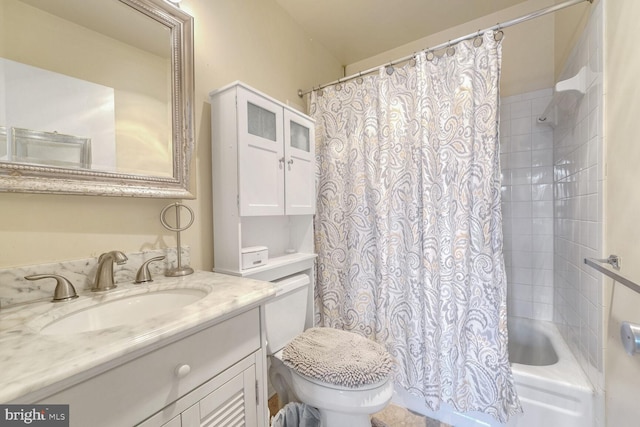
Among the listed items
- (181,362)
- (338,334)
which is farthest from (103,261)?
(338,334)

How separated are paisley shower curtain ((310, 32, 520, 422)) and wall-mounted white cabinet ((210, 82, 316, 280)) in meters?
0.26

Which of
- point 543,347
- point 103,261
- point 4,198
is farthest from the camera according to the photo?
point 543,347

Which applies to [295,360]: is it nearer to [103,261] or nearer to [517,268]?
[103,261]

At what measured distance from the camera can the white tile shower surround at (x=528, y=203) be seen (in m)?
1.78

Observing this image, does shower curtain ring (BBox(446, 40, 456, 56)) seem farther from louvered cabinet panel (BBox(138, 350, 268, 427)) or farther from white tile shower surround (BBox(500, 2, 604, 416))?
louvered cabinet panel (BBox(138, 350, 268, 427))

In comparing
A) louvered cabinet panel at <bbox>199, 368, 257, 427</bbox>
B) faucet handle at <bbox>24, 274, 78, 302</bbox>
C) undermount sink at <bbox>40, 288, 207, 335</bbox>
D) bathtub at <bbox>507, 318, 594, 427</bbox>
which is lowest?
bathtub at <bbox>507, 318, 594, 427</bbox>

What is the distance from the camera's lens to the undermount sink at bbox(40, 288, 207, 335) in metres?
0.70

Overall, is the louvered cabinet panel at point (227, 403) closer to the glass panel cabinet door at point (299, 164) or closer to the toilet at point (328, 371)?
the toilet at point (328, 371)

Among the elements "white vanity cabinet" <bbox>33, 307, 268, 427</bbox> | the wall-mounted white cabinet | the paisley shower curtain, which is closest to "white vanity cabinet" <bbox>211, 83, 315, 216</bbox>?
the wall-mounted white cabinet

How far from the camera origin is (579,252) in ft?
4.17

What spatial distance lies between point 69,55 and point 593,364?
2327 millimetres

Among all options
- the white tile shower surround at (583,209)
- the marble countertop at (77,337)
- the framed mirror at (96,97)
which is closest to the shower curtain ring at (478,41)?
the white tile shower surround at (583,209)

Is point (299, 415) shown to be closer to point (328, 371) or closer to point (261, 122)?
point (328, 371)

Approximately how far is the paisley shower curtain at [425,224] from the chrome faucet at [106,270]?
1114 millimetres
